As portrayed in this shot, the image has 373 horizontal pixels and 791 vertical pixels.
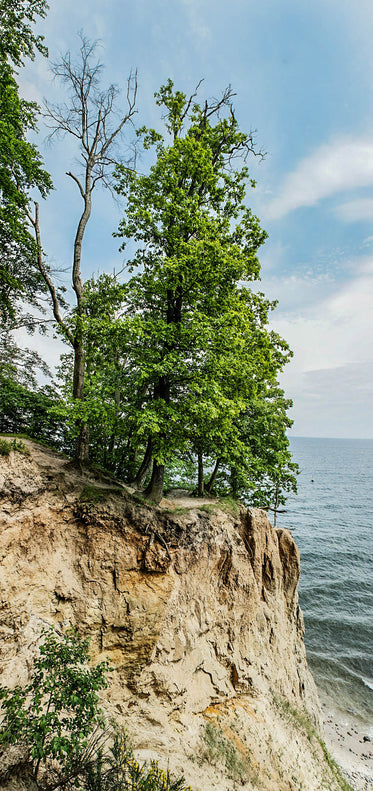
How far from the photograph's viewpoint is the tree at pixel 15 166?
32.1 feet

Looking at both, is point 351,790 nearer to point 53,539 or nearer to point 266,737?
point 266,737

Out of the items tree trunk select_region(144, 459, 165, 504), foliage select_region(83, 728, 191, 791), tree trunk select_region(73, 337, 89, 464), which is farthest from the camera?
tree trunk select_region(144, 459, 165, 504)

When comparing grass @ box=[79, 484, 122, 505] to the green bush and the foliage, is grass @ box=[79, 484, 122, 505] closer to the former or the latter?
the green bush

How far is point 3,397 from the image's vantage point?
10656 mm

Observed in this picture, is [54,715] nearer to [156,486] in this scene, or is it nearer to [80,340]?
[156,486]

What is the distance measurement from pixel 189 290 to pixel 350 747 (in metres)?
21.9

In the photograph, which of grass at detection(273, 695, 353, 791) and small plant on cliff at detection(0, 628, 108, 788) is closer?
small plant on cliff at detection(0, 628, 108, 788)

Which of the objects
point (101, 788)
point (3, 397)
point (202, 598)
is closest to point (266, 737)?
point (202, 598)

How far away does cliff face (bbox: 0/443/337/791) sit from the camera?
23.9 ft

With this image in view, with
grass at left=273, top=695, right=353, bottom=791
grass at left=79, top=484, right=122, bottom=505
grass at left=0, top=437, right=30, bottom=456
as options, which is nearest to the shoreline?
grass at left=273, top=695, right=353, bottom=791

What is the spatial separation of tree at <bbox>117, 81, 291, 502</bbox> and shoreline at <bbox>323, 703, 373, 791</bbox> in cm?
1505

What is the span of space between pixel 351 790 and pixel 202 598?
999 centimetres

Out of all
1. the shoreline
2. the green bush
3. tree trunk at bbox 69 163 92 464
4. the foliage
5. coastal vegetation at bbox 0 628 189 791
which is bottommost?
the shoreline

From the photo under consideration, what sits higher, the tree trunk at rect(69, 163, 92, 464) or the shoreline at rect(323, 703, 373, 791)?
the tree trunk at rect(69, 163, 92, 464)
